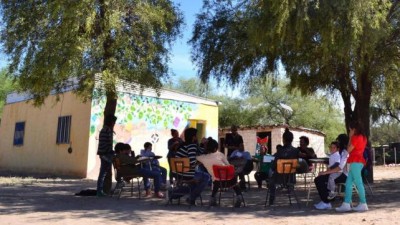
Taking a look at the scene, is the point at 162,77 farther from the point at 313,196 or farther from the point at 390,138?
the point at 390,138

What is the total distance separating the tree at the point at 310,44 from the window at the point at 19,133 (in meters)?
11.2

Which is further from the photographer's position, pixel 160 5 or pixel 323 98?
pixel 323 98

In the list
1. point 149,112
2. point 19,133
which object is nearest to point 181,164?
point 149,112

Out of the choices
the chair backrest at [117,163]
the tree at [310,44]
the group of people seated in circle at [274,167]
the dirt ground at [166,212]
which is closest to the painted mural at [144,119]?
the tree at [310,44]

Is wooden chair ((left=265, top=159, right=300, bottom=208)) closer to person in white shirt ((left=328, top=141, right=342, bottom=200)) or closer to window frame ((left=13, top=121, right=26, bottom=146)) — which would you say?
person in white shirt ((left=328, top=141, right=342, bottom=200))

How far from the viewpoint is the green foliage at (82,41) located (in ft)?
27.2

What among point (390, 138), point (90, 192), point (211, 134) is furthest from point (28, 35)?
point (390, 138)

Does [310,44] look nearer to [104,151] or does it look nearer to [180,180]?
[180,180]

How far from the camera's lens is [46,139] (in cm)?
1784

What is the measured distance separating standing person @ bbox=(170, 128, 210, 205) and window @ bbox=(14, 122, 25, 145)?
13.3 metres

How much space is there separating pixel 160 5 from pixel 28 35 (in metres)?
2.92

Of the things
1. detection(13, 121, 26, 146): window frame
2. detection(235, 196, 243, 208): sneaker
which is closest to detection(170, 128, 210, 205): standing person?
detection(235, 196, 243, 208): sneaker

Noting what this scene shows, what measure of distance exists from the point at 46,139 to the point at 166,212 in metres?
11.9

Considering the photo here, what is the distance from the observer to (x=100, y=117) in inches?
628
